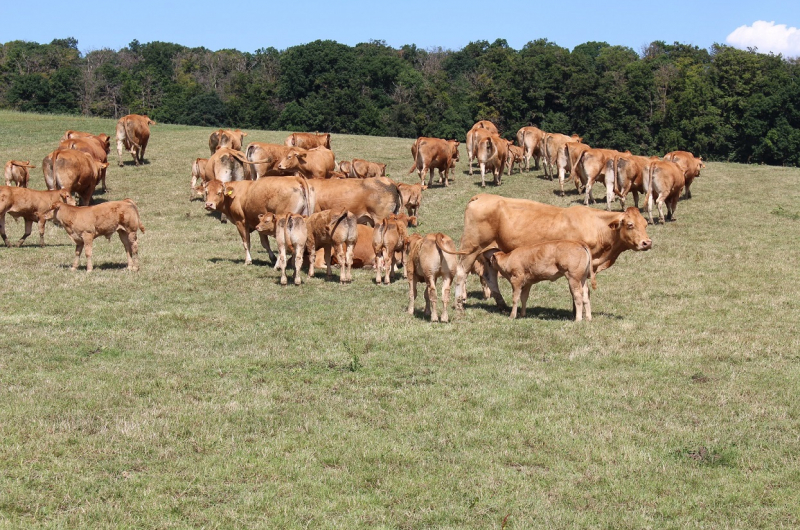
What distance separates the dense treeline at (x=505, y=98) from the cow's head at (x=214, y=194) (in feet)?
154

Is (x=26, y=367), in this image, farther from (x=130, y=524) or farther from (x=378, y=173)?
(x=378, y=173)

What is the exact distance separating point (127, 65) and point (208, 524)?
115 metres

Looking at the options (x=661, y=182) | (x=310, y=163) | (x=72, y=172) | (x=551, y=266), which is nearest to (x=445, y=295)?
(x=551, y=266)

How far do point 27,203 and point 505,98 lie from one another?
176 feet

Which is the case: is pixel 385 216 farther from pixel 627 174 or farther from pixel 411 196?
pixel 627 174

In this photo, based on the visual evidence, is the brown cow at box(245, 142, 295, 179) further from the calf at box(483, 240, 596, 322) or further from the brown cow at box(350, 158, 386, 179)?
the calf at box(483, 240, 596, 322)

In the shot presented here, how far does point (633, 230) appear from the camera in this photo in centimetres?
1359

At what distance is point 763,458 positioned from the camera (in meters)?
7.72

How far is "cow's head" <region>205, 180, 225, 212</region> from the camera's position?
56.7 ft

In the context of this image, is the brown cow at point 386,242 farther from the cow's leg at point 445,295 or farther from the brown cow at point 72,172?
the brown cow at point 72,172

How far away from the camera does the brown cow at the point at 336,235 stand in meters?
15.5

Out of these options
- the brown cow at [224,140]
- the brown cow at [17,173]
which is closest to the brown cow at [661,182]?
the brown cow at [224,140]

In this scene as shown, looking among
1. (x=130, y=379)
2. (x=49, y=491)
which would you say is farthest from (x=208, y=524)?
(x=130, y=379)

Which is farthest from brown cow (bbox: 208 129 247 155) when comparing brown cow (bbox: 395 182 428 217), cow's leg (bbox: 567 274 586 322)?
cow's leg (bbox: 567 274 586 322)
